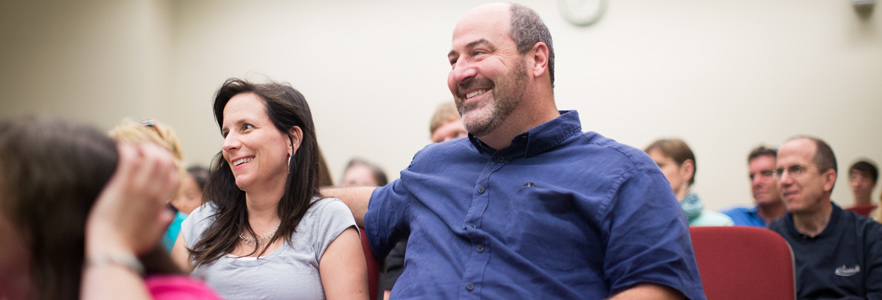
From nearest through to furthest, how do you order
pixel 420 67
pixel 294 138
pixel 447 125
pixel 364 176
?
pixel 294 138 < pixel 447 125 < pixel 364 176 < pixel 420 67

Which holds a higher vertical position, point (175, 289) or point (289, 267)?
point (175, 289)

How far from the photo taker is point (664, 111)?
468cm

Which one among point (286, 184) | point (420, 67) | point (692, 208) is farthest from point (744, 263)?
point (420, 67)

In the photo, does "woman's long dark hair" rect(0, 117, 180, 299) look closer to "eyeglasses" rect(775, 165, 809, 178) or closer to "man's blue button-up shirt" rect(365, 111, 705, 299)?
"man's blue button-up shirt" rect(365, 111, 705, 299)

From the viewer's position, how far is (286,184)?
5.73 feet

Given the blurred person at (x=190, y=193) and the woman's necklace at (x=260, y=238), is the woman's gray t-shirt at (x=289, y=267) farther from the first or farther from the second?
the blurred person at (x=190, y=193)

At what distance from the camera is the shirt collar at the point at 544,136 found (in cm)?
155

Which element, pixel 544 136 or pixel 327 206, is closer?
pixel 544 136

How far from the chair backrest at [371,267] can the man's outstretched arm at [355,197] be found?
→ 6cm

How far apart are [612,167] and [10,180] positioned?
1087mm

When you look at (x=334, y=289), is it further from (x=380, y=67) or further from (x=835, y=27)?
(x=835, y=27)

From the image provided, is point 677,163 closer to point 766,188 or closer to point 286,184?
point 766,188

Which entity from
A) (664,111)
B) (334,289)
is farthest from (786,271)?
(664,111)

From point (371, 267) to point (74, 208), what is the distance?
1.01 meters
